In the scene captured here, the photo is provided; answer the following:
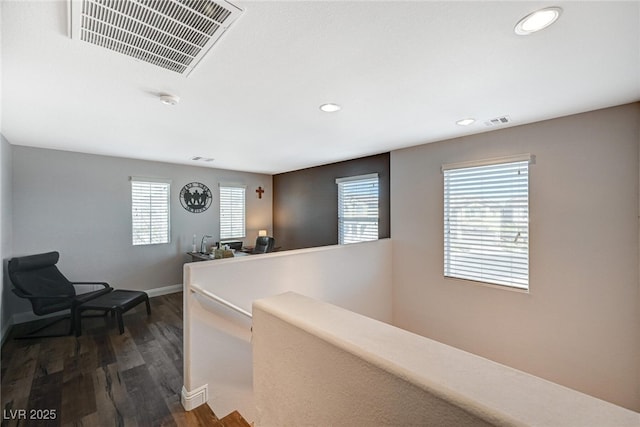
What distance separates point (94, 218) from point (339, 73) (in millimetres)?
4469

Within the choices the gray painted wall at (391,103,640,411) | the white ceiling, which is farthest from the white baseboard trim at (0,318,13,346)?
the gray painted wall at (391,103,640,411)

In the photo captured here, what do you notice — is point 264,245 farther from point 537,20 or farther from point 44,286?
point 537,20

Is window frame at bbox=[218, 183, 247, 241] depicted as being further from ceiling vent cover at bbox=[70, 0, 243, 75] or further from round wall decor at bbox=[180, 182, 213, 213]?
ceiling vent cover at bbox=[70, 0, 243, 75]

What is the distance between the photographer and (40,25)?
1.27 meters

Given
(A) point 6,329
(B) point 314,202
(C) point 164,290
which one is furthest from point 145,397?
(B) point 314,202

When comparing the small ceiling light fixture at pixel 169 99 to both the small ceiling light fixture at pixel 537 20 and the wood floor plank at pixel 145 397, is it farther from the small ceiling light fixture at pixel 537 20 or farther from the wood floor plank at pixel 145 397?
the wood floor plank at pixel 145 397

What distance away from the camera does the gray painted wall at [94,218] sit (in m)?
3.67

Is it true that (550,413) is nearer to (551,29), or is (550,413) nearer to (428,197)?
(551,29)

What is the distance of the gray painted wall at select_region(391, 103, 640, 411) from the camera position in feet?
7.27

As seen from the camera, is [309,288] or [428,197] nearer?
[309,288]

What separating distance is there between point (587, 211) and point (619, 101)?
0.90m

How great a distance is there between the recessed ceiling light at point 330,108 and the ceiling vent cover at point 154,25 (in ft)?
3.33

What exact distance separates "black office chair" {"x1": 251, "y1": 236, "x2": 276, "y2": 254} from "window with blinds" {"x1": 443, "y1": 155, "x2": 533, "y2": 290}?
3312 millimetres

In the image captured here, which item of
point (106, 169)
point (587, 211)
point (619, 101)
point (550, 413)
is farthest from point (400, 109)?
point (106, 169)
